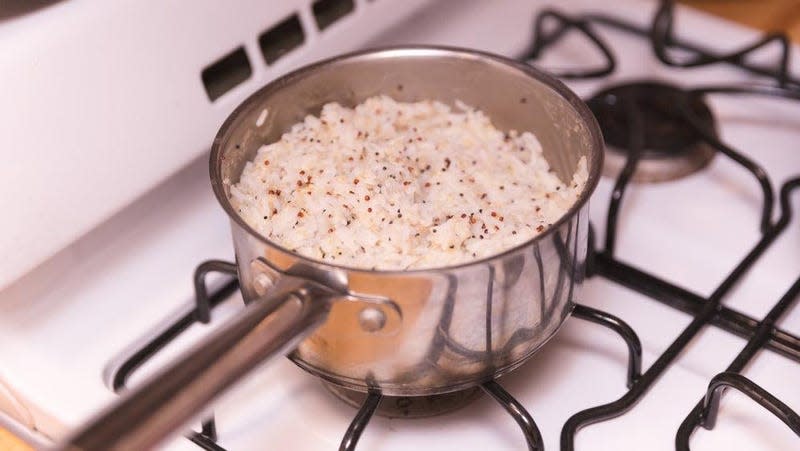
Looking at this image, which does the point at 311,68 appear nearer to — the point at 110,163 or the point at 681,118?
the point at 110,163

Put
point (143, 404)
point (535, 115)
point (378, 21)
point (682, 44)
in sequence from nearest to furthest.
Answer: point (143, 404) < point (535, 115) < point (378, 21) < point (682, 44)

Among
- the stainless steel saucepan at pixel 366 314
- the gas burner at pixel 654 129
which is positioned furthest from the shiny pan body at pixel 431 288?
the gas burner at pixel 654 129

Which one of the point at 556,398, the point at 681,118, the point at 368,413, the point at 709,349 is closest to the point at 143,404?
the point at 368,413

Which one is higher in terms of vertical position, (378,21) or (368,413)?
(378,21)

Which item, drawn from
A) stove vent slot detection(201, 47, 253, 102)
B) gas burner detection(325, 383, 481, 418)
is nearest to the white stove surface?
gas burner detection(325, 383, 481, 418)

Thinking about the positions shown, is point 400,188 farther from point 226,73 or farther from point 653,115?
point 653,115

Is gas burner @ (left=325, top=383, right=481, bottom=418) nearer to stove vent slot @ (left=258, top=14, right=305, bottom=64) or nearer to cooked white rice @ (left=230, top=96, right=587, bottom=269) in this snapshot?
cooked white rice @ (left=230, top=96, right=587, bottom=269)
